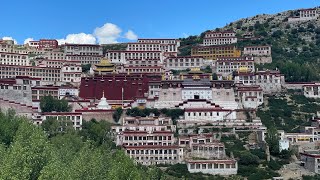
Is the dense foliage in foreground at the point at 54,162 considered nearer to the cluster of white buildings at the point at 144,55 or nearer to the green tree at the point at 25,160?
the green tree at the point at 25,160

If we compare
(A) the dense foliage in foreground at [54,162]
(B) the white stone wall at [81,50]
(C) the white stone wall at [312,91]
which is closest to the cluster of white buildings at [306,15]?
(C) the white stone wall at [312,91]

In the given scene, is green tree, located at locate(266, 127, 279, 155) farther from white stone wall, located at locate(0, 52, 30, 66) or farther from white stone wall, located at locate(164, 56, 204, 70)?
white stone wall, located at locate(0, 52, 30, 66)

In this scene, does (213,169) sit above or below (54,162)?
below

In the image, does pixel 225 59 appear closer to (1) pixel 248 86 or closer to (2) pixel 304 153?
(1) pixel 248 86

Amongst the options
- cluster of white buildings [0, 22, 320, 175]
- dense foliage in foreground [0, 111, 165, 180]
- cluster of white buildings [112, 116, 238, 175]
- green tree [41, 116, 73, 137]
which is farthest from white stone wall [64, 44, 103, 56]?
dense foliage in foreground [0, 111, 165, 180]

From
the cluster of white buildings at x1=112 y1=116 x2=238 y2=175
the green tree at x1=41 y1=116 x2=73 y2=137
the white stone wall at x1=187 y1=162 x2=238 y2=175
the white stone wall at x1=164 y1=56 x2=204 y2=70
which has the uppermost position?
the white stone wall at x1=164 y1=56 x2=204 y2=70

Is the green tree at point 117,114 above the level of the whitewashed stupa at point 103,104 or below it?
below

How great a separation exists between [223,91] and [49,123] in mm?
17756

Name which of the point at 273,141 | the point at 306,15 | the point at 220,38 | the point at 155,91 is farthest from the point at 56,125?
the point at 306,15

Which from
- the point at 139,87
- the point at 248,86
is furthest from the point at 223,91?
the point at 139,87

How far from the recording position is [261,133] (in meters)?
45.3

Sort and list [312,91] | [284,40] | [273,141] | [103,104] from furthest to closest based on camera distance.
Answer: [284,40] < [312,91] < [103,104] < [273,141]

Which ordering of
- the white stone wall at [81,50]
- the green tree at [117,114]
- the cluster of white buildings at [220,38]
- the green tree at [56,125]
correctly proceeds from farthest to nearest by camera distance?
the cluster of white buildings at [220,38] → the white stone wall at [81,50] → the green tree at [117,114] → the green tree at [56,125]

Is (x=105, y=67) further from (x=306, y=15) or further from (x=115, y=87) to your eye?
(x=306, y=15)
